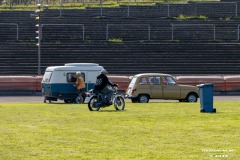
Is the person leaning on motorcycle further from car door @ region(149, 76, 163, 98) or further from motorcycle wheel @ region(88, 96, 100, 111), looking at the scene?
car door @ region(149, 76, 163, 98)

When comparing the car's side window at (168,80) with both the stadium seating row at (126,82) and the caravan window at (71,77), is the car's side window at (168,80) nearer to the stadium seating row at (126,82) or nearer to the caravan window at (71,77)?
the caravan window at (71,77)

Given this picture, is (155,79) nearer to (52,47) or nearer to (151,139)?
(52,47)

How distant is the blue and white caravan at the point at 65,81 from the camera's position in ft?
136

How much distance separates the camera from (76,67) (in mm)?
42719

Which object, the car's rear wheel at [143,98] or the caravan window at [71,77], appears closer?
the car's rear wheel at [143,98]

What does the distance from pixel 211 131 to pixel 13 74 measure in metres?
34.1

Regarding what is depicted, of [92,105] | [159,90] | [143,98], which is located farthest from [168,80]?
[92,105]

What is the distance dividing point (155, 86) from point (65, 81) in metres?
4.30

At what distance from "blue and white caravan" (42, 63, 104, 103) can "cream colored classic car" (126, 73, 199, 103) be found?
2121 millimetres

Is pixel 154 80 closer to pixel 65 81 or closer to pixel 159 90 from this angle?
pixel 159 90

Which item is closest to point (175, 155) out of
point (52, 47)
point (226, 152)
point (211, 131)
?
point (226, 152)

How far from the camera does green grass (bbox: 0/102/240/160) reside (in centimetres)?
1622

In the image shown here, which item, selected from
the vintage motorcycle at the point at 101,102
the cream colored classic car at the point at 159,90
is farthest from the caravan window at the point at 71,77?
the vintage motorcycle at the point at 101,102

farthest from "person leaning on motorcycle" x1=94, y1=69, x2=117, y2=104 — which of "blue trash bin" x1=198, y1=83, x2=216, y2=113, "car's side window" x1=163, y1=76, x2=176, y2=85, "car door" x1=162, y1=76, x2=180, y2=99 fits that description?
"car's side window" x1=163, y1=76, x2=176, y2=85
